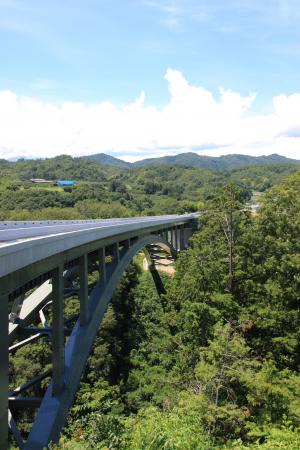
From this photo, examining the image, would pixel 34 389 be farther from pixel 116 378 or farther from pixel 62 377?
pixel 62 377

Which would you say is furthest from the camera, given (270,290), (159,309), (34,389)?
(159,309)

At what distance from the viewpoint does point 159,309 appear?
1781 inches

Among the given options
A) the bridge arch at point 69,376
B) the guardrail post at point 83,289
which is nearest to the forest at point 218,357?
the bridge arch at point 69,376

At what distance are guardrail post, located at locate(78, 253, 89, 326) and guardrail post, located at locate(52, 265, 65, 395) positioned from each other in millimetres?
2743

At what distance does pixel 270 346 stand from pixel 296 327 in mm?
1676

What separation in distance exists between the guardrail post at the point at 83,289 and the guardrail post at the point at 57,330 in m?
2.74

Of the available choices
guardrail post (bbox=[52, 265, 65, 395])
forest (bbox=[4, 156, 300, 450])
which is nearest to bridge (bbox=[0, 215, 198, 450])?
guardrail post (bbox=[52, 265, 65, 395])

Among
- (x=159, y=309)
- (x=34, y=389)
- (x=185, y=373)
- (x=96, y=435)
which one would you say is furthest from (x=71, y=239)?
(x=159, y=309)

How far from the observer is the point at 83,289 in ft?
47.0

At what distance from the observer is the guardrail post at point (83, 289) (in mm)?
14219

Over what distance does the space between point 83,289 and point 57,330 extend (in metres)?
3.56

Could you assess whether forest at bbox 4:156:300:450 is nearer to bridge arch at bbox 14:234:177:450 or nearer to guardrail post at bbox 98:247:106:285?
bridge arch at bbox 14:234:177:450

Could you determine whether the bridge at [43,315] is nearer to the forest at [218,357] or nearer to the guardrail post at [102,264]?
the guardrail post at [102,264]

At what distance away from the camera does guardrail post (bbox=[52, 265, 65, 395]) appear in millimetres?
10789
